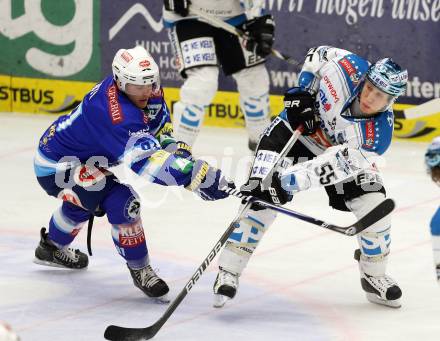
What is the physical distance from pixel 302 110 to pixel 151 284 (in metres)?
0.94

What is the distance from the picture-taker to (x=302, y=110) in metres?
4.80

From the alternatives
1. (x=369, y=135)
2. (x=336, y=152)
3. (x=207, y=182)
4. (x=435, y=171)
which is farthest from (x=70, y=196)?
(x=435, y=171)

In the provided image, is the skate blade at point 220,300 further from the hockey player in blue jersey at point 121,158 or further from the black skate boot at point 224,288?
the hockey player in blue jersey at point 121,158

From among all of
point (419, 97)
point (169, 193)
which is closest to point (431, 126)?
point (419, 97)

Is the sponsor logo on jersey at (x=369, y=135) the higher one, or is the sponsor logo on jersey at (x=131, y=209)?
the sponsor logo on jersey at (x=369, y=135)

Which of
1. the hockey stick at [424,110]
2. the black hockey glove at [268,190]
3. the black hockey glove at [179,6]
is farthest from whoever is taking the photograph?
the hockey stick at [424,110]

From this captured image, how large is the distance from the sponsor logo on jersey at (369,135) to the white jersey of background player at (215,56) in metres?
2.51

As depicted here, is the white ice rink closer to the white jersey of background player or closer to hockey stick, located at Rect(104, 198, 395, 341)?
hockey stick, located at Rect(104, 198, 395, 341)

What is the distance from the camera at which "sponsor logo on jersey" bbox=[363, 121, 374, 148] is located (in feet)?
15.3

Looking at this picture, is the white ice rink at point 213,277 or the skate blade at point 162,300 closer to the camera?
the white ice rink at point 213,277

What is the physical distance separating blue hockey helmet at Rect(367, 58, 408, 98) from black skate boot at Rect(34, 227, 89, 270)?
5.29 ft

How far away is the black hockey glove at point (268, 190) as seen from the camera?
472 centimetres

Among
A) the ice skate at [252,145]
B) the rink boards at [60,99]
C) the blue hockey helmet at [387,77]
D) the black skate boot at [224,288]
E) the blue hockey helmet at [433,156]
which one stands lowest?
the rink boards at [60,99]

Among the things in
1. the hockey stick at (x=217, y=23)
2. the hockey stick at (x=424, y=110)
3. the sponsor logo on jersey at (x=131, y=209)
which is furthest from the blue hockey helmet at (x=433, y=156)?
the hockey stick at (x=424, y=110)
